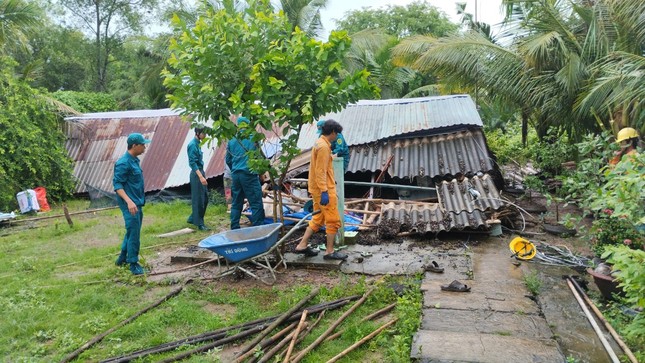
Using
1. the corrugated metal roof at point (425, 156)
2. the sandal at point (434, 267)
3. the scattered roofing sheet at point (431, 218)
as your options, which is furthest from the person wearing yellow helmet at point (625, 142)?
the sandal at point (434, 267)

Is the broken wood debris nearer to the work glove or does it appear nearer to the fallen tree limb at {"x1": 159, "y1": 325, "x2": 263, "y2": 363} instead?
the fallen tree limb at {"x1": 159, "y1": 325, "x2": 263, "y2": 363}

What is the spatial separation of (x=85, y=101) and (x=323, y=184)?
17672mm

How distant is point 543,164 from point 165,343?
8.67 m

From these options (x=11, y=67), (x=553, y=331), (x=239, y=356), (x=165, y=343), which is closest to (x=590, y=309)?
(x=553, y=331)

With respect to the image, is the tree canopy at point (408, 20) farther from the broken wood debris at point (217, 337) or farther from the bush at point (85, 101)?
the broken wood debris at point (217, 337)

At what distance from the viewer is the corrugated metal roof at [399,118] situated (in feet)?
33.0

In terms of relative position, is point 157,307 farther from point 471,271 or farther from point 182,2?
point 182,2

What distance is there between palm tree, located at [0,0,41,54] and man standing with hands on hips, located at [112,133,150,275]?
8790mm

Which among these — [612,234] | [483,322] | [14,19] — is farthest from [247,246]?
[14,19]

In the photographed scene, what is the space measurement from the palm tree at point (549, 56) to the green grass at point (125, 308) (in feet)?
18.9

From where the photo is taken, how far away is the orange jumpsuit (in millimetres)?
5996

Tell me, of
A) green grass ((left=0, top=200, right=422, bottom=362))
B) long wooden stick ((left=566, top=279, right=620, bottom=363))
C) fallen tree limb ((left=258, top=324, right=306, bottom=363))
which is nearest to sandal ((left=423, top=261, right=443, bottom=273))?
green grass ((left=0, top=200, right=422, bottom=362))

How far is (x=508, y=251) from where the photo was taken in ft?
21.4

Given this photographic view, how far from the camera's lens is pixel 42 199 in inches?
456
